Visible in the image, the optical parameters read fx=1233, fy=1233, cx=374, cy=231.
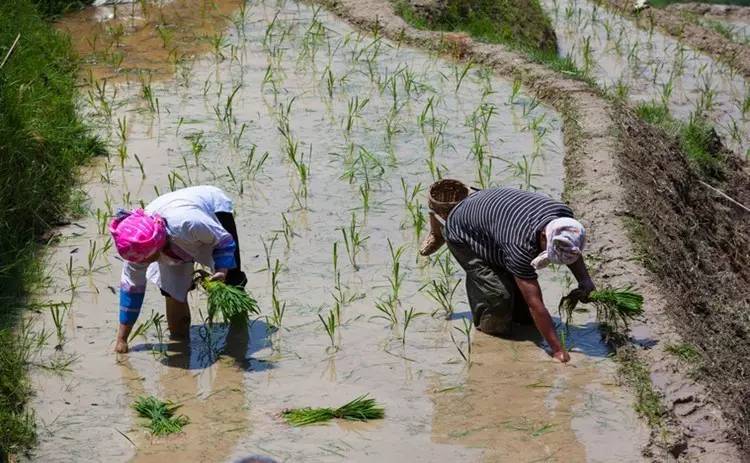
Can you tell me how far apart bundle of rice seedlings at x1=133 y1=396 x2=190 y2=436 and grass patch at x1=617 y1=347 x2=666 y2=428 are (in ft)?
5.71

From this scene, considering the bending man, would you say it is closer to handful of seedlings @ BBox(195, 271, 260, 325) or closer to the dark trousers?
the dark trousers

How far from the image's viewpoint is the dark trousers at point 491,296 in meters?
5.37

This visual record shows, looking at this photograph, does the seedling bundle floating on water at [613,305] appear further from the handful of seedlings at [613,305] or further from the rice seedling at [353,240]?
the rice seedling at [353,240]

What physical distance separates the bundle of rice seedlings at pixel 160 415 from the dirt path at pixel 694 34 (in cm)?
680

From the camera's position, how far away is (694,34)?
37.3ft

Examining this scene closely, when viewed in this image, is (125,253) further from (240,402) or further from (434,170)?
(434,170)

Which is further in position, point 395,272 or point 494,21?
point 494,21

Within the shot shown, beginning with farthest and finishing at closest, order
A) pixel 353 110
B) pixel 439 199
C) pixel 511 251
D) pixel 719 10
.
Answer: pixel 719 10
pixel 353 110
pixel 439 199
pixel 511 251

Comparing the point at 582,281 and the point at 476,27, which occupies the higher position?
the point at 582,281

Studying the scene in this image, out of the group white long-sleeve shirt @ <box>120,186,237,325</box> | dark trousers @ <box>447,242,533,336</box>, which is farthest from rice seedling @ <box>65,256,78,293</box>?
dark trousers @ <box>447,242,533,336</box>

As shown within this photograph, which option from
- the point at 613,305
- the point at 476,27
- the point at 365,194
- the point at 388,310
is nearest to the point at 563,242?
the point at 613,305

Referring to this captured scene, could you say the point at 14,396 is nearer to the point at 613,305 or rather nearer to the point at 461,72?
the point at 613,305

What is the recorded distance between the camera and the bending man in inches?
198

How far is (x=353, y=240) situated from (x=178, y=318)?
3.76 ft
